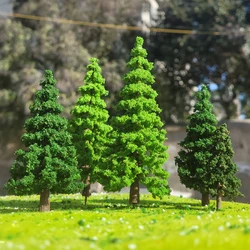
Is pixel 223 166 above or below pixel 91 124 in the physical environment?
below

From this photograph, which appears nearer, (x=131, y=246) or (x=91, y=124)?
(x=131, y=246)

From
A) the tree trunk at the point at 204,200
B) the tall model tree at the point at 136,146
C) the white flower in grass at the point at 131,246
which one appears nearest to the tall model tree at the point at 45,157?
the tall model tree at the point at 136,146

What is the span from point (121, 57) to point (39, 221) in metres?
36.9

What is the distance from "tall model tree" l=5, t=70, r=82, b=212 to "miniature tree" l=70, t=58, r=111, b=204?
3.54 meters

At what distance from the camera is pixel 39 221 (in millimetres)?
21688

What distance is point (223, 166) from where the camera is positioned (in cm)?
2838

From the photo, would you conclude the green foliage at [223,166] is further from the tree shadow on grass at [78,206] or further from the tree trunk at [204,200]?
the tree trunk at [204,200]

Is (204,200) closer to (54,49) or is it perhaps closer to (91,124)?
(91,124)

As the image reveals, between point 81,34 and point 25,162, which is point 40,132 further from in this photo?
point 81,34

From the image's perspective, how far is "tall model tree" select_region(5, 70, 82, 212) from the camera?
26047 millimetres

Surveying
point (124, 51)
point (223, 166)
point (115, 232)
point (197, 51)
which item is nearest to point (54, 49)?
point (124, 51)

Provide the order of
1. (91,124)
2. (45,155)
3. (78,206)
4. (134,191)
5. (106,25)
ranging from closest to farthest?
(45,155), (78,206), (134,191), (91,124), (106,25)

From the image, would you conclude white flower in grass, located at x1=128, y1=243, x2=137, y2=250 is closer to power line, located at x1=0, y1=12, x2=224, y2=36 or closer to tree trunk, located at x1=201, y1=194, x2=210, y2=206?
tree trunk, located at x1=201, y1=194, x2=210, y2=206

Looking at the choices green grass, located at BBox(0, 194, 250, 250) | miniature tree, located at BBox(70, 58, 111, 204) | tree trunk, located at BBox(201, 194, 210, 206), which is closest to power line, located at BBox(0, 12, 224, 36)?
miniature tree, located at BBox(70, 58, 111, 204)
